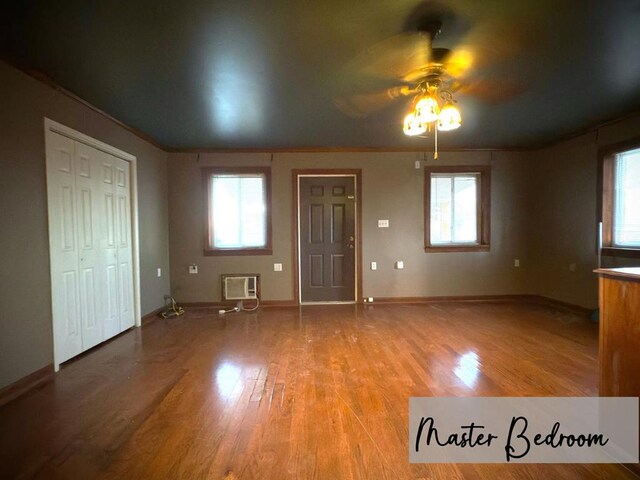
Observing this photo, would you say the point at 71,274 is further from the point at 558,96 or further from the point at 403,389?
the point at 558,96

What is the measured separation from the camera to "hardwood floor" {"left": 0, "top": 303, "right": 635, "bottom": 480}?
144cm

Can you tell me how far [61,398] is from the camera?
208 cm

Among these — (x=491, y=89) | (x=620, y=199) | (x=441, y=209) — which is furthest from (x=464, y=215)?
(x=491, y=89)

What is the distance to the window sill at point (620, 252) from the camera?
3.29 meters

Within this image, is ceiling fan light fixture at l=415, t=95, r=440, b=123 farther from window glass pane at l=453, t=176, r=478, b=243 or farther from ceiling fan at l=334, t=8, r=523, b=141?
window glass pane at l=453, t=176, r=478, b=243

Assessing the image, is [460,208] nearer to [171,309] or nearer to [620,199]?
[620,199]

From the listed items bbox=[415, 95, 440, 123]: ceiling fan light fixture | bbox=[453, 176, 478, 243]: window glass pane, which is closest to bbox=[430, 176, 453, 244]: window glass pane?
bbox=[453, 176, 478, 243]: window glass pane

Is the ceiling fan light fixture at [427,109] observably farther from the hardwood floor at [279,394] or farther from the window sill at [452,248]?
the window sill at [452,248]

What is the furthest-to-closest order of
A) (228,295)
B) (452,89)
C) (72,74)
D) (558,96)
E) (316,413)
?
(228,295) → (558,96) → (452,89) → (72,74) → (316,413)

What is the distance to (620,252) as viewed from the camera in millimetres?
3465

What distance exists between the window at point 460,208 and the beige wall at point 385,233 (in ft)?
0.44

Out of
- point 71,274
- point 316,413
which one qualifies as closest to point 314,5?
point 316,413

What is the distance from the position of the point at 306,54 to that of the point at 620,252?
4.15m

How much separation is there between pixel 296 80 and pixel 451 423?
2.76 m
